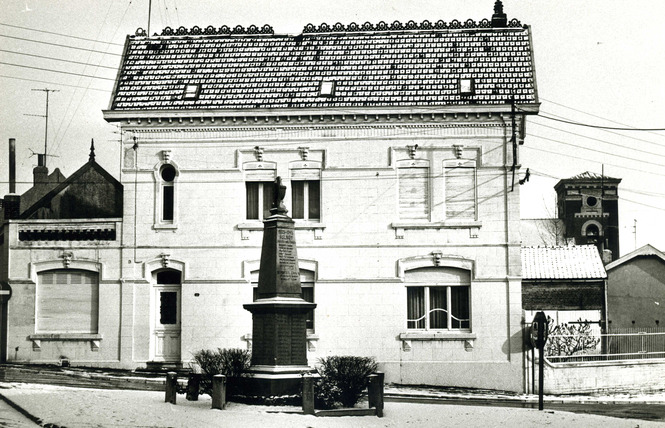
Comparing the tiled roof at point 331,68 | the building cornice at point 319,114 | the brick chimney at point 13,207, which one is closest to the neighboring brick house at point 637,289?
the tiled roof at point 331,68

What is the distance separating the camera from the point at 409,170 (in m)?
31.2

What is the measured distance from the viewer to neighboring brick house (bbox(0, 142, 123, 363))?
31203mm

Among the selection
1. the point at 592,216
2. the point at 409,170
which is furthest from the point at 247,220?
the point at 592,216

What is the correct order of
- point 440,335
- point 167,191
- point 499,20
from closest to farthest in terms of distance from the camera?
point 440,335
point 167,191
point 499,20

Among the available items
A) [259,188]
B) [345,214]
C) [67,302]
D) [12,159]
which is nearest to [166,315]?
[67,302]

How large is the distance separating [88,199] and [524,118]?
14.5 meters

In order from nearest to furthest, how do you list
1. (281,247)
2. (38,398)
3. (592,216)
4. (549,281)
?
1. (38,398)
2. (281,247)
3. (549,281)
4. (592,216)

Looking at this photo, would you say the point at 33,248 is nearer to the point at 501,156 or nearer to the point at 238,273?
the point at 238,273

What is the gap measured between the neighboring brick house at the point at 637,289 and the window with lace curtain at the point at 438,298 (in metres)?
21.2

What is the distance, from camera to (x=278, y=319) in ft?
70.8

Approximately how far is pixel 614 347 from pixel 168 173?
1662cm

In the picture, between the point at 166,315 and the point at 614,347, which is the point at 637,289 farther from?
the point at 166,315

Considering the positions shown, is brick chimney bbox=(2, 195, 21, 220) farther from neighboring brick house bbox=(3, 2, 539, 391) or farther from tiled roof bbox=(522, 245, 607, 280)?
tiled roof bbox=(522, 245, 607, 280)

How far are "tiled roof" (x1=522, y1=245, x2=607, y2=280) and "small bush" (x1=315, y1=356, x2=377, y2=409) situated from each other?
21.6 metres
